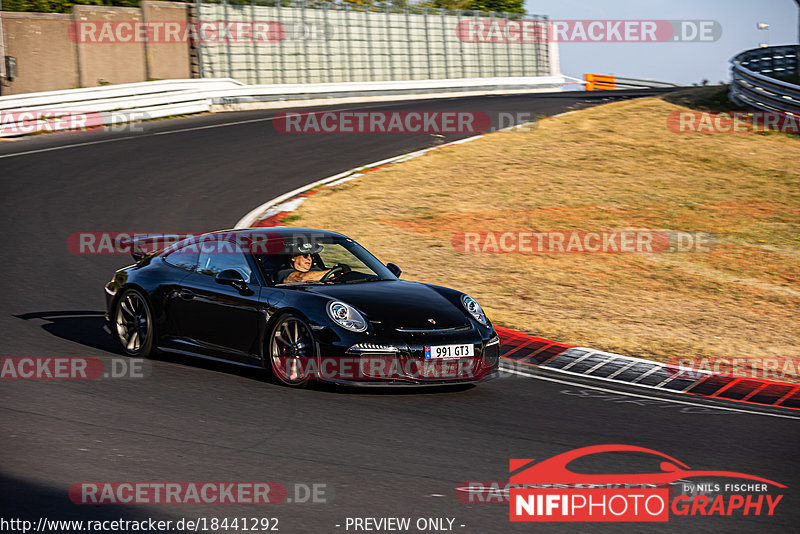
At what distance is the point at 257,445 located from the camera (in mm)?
6031

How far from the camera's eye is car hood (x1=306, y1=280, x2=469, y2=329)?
24.7 feet

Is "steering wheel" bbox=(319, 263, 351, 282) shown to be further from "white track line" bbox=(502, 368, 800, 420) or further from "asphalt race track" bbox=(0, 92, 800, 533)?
"white track line" bbox=(502, 368, 800, 420)

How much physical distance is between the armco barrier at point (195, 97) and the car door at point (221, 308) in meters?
15.3

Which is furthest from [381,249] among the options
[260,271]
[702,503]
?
[702,503]

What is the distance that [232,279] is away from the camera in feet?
26.1

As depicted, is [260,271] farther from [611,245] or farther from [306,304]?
[611,245]

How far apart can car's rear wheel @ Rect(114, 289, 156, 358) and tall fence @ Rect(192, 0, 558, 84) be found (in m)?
24.7

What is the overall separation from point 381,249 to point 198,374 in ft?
20.0

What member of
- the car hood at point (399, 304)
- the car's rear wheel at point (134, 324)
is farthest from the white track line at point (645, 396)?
the car's rear wheel at point (134, 324)

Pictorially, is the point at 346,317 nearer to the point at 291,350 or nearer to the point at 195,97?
the point at 291,350

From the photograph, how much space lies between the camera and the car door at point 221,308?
792cm

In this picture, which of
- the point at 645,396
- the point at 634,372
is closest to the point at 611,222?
the point at 634,372

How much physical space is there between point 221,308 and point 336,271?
108cm

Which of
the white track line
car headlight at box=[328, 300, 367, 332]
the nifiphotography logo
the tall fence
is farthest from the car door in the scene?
the tall fence
